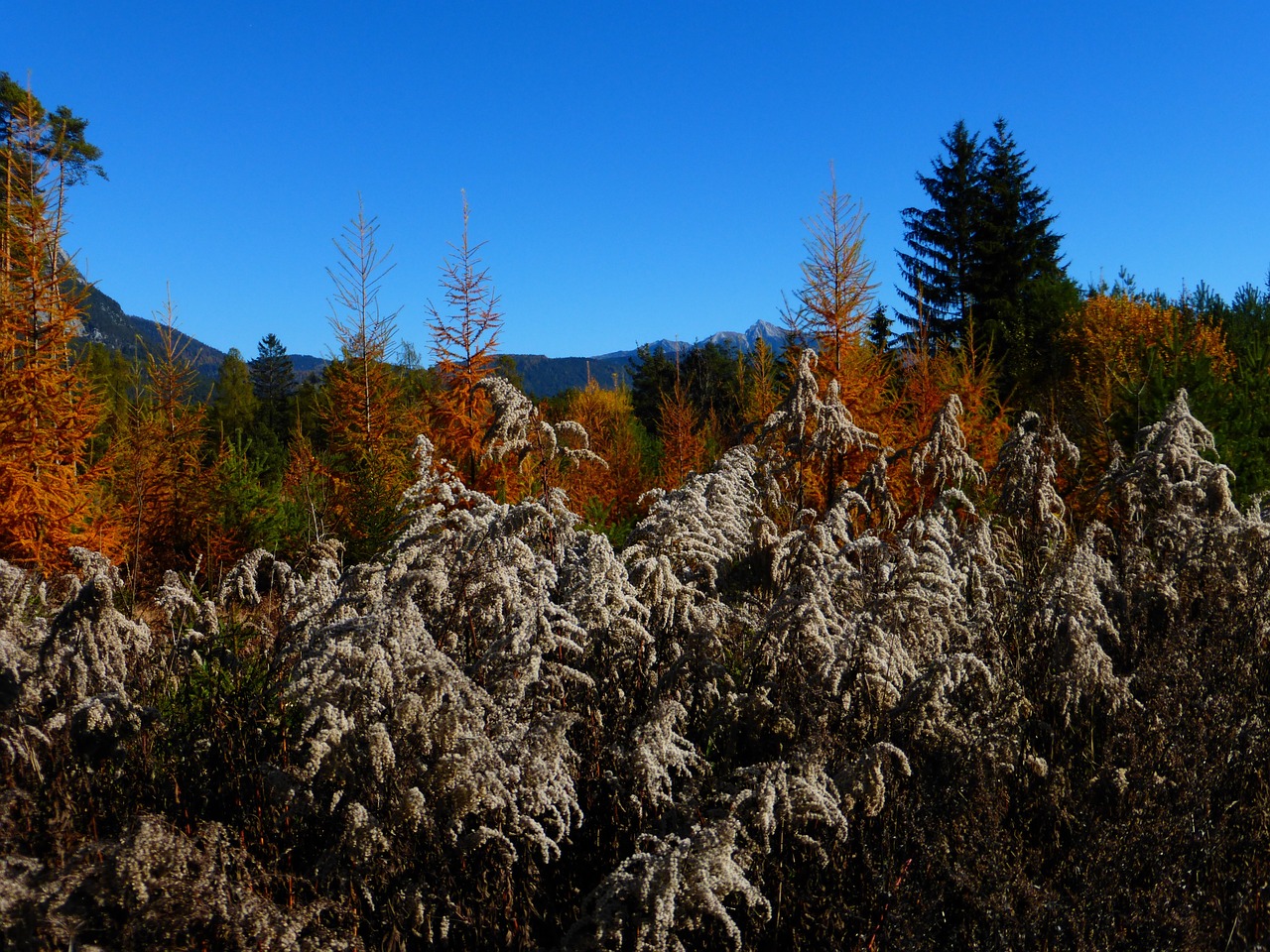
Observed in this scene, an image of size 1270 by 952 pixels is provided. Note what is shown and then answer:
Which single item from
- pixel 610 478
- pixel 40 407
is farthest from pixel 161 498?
pixel 610 478

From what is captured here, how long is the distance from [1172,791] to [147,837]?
291 centimetres

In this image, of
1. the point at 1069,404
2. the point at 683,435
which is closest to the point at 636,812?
the point at 683,435

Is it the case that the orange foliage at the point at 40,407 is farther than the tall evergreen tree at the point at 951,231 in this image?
No

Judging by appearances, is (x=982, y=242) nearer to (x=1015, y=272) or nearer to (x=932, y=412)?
(x=1015, y=272)

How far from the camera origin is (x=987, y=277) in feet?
107

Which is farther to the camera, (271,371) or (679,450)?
(271,371)

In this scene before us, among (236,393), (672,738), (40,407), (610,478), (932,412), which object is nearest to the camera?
(672,738)

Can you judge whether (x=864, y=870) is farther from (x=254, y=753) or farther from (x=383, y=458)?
(x=383, y=458)

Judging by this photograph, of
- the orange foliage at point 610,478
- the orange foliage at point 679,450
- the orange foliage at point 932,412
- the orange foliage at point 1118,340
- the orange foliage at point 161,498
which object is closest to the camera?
the orange foliage at point 161,498

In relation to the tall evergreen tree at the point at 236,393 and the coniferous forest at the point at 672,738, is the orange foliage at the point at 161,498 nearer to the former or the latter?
the coniferous forest at the point at 672,738

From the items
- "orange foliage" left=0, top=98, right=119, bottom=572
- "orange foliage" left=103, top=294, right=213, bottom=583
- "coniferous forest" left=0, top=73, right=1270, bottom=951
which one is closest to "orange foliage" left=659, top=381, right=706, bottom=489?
"orange foliage" left=103, top=294, right=213, bottom=583

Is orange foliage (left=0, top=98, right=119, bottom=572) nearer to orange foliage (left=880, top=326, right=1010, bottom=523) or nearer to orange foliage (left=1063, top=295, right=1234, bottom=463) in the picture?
orange foliage (left=880, top=326, right=1010, bottom=523)

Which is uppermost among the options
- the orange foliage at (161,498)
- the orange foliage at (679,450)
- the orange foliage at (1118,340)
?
the orange foliage at (1118,340)

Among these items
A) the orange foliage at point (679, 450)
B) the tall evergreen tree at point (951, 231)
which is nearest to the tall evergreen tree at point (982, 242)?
the tall evergreen tree at point (951, 231)
